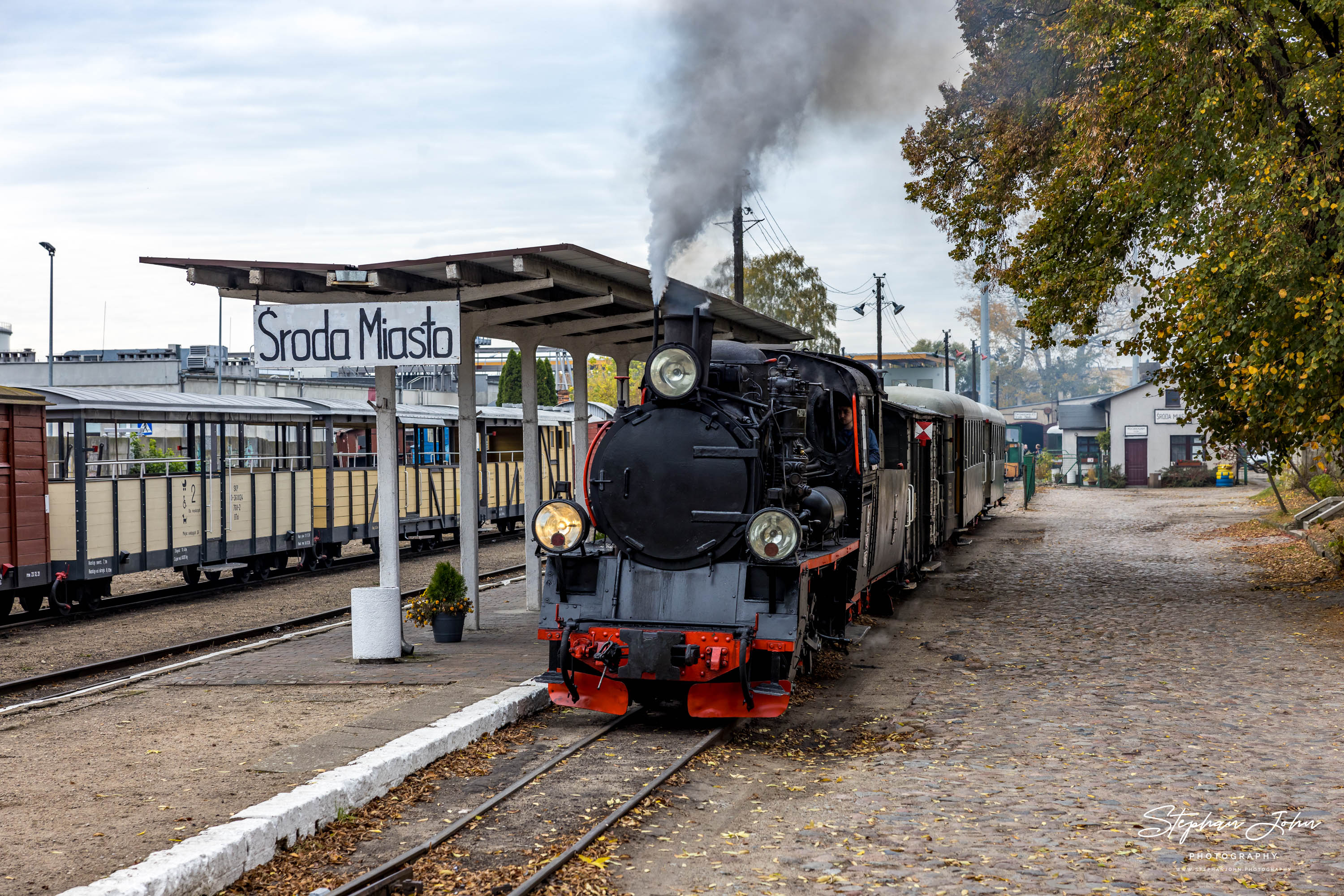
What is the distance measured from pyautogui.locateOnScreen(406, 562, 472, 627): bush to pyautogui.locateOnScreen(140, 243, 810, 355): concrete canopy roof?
7.80 feet

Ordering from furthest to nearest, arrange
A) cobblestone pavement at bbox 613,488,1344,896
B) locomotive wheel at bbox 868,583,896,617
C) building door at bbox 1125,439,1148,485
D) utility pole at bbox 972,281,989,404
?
building door at bbox 1125,439,1148,485, utility pole at bbox 972,281,989,404, locomotive wheel at bbox 868,583,896,617, cobblestone pavement at bbox 613,488,1344,896

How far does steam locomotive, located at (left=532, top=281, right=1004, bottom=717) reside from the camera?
7.29 meters

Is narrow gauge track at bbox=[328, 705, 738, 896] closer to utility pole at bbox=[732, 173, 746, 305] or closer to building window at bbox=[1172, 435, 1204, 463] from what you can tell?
utility pole at bbox=[732, 173, 746, 305]

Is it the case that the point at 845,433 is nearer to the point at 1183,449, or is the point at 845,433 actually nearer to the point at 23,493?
the point at 23,493

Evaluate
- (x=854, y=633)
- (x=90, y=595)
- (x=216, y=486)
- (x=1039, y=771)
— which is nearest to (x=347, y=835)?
(x=1039, y=771)

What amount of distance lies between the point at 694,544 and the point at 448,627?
3.98 metres

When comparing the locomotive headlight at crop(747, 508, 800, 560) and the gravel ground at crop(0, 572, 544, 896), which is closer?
the gravel ground at crop(0, 572, 544, 896)

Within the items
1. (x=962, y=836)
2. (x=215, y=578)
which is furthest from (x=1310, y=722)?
(x=215, y=578)

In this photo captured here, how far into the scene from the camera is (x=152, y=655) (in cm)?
1079

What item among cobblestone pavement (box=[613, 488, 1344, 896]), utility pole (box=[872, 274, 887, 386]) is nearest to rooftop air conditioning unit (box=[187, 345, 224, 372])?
utility pole (box=[872, 274, 887, 386])

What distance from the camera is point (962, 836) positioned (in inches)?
216

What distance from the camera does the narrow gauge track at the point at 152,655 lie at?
954 centimetres

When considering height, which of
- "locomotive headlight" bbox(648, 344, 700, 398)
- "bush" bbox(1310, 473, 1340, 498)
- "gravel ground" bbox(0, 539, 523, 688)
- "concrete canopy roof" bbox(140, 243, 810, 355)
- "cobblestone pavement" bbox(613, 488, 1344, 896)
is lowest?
"cobblestone pavement" bbox(613, 488, 1344, 896)

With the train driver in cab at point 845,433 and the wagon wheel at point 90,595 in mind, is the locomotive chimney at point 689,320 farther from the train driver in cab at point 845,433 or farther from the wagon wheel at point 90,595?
the wagon wheel at point 90,595
